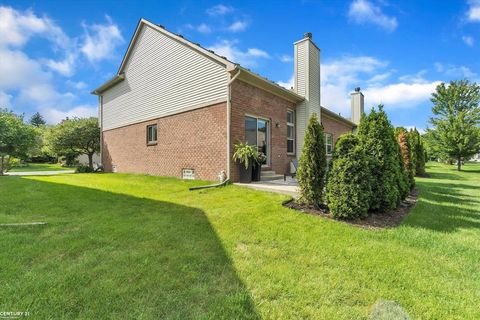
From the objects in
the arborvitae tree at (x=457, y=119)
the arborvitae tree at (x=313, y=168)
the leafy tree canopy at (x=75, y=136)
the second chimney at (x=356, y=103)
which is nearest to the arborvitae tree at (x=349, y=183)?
the arborvitae tree at (x=313, y=168)

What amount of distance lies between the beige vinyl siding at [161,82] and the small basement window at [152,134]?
17.9 inches

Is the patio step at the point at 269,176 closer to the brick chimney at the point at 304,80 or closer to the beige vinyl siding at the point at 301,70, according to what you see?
the brick chimney at the point at 304,80

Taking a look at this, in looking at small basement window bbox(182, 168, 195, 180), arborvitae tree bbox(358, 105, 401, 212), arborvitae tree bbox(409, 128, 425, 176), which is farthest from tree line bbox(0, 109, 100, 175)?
arborvitae tree bbox(409, 128, 425, 176)

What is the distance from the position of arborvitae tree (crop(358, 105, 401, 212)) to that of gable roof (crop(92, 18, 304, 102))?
4291 mm

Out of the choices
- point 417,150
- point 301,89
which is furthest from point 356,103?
point 301,89

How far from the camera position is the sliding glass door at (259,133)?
9204 millimetres

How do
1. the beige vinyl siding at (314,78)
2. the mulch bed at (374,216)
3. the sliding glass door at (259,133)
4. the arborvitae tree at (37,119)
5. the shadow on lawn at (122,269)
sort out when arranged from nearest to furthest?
the shadow on lawn at (122,269) → the mulch bed at (374,216) → the sliding glass door at (259,133) → the beige vinyl siding at (314,78) → the arborvitae tree at (37,119)

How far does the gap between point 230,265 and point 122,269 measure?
1.25 meters

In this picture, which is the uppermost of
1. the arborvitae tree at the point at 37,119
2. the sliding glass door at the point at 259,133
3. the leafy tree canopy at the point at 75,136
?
the arborvitae tree at the point at 37,119

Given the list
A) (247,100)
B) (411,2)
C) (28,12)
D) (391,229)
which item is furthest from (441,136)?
(28,12)

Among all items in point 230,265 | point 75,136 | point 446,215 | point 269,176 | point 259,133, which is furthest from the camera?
point 75,136

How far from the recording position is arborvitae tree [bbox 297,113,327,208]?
5.32 metres

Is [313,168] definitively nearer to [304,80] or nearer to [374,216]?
[374,216]

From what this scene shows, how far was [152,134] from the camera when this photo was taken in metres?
12.0
